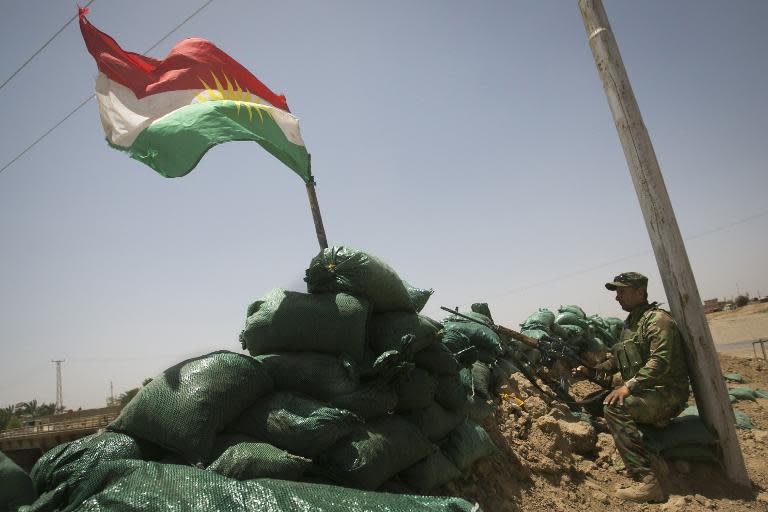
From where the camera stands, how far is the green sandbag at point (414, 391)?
8.93ft

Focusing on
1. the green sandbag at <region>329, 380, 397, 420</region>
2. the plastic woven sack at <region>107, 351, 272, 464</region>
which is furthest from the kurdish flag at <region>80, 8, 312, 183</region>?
the green sandbag at <region>329, 380, 397, 420</region>

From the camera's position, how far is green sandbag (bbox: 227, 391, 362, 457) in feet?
6.93

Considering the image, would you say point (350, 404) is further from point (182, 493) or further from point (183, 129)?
point (183, 129)

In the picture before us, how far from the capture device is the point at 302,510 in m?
1.53

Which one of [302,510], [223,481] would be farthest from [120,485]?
[302,510]

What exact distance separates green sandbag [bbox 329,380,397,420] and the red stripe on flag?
2.72m

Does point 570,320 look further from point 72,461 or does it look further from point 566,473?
point 72,461

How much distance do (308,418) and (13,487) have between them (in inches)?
42.3

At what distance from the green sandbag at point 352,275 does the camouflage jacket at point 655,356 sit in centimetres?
197

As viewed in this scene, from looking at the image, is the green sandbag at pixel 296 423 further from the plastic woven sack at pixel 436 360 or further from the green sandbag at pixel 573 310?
the green sandbag at pixel 573 310

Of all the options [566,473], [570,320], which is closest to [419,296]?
[566,473]

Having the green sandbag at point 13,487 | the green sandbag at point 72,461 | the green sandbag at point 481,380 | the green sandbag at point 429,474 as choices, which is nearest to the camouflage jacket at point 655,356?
the green sandbag at point 481,380

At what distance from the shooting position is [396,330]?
2.87m

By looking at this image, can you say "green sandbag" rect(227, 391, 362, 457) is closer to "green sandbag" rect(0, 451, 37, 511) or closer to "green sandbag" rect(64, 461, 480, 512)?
"green sandbag" rect(64, 461, 480, 512)
